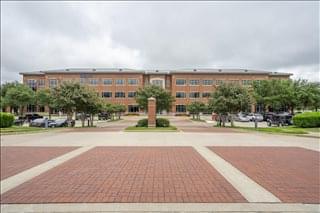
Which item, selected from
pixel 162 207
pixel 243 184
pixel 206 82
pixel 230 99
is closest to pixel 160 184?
pixel 162 207

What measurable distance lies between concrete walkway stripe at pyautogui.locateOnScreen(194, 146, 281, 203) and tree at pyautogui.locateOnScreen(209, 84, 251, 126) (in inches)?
818

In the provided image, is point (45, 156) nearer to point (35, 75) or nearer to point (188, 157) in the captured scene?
point (188, 157)

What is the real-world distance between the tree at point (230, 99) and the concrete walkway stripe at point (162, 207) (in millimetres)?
24739

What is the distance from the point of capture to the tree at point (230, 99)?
1146 inches

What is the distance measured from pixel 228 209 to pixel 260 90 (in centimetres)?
5531

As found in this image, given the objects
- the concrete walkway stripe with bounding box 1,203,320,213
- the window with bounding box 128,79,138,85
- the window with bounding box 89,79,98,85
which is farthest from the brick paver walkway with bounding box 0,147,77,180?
the window with bounding box 89,79,98,85

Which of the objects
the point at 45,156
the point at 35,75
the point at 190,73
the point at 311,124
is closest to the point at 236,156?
the point at 45,156

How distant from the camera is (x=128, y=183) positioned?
6488 millimetres

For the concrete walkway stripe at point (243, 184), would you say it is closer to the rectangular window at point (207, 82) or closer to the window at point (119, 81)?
the window at point (119, 81)

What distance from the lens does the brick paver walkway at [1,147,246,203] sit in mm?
5449

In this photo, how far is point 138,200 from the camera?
5285mm

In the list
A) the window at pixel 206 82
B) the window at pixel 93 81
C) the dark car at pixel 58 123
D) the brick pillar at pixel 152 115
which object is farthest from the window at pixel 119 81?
the brick pillar at pixel 152 115

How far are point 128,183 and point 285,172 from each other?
4.54m

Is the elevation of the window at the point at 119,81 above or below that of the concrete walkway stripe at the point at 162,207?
above
